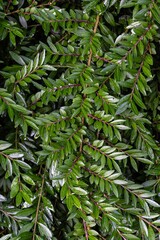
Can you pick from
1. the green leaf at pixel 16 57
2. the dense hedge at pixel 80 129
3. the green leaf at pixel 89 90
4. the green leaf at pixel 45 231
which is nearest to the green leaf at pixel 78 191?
the dense hedge at pixel 80 129

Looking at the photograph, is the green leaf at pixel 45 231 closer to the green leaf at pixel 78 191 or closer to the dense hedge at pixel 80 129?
the dense hedge at pixel 80 129

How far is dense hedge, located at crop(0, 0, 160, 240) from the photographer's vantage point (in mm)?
920

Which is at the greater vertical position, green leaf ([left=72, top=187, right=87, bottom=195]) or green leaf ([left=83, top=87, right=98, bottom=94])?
green leaf ([left=83, top=87, right=98, bottom=94])

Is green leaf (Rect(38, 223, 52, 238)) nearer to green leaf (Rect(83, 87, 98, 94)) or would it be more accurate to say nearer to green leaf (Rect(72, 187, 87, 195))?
green leaf (Rect(72, 187, 87, 195))

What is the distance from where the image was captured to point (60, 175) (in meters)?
0.89

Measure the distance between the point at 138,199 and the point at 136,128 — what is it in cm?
20

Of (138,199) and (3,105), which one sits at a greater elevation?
(3,105)

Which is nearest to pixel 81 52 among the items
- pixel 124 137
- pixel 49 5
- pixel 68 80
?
pixel 68 80

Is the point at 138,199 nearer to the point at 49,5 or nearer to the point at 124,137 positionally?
the point at 124,137

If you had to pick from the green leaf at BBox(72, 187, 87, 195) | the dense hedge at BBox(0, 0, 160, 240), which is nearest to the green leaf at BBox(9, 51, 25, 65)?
the dense hedge at BBox(0, 0, 160, 240)

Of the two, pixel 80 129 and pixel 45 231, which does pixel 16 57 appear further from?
pixel 45 231

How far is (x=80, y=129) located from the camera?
0.95m

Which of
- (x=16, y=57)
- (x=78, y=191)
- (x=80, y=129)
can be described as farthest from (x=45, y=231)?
(x=16, y=57)

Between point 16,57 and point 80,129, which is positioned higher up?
point 16,57
